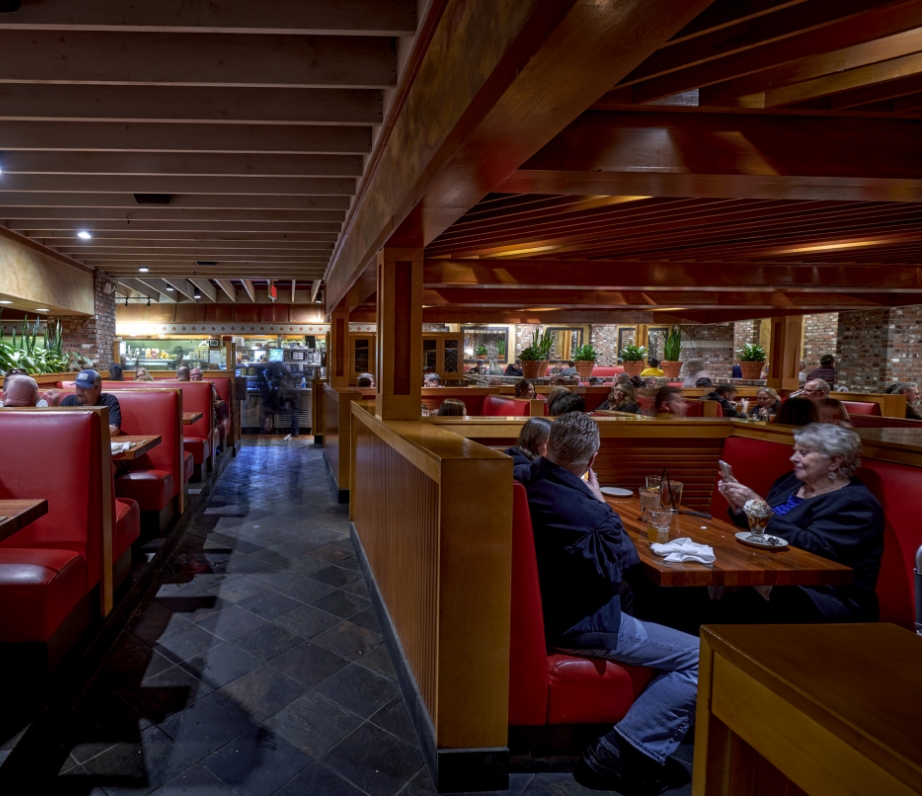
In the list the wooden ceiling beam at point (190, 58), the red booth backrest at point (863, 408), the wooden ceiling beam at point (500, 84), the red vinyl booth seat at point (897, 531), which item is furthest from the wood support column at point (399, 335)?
the red booth backrest at point (863, 408)

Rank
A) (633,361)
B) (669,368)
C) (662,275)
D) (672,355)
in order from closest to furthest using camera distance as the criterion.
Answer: (662,275)
(672,355)
(669,368)
(633,361)

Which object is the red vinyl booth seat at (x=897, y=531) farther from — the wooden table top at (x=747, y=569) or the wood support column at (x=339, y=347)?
the wood support column at (x=339, y=347)

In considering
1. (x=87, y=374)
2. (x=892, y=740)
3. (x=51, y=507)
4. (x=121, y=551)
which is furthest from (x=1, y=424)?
(x=892, y=740)

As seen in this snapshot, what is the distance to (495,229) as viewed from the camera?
5.39 metres

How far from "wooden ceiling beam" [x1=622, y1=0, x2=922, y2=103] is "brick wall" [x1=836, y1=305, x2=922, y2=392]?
9.35 meters

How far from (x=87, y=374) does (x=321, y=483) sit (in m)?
3.16

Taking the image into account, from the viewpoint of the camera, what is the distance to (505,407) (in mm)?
6590

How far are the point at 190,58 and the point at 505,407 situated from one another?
4.43 metres

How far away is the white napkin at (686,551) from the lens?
2.08 m

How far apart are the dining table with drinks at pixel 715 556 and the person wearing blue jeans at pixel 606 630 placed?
147 millimetres

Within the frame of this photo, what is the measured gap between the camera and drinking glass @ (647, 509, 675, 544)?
7.55ft

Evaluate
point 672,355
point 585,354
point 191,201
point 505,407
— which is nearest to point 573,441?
point 505,407

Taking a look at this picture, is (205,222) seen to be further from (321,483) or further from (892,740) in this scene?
(892,740)

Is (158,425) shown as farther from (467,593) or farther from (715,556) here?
(715,556)
